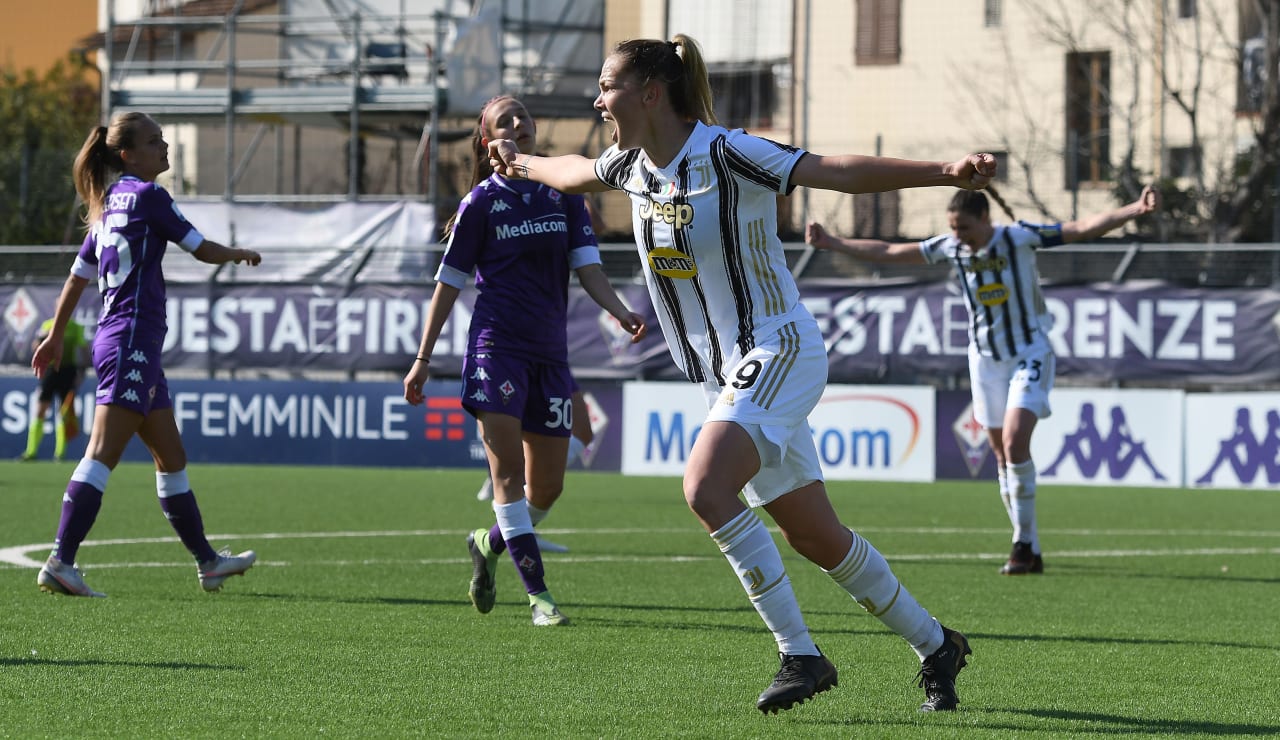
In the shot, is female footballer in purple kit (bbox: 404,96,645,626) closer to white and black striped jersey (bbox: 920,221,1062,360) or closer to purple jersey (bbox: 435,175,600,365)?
purple jersey (bbox: 435,175,600,365)

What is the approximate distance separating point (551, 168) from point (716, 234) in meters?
0.76

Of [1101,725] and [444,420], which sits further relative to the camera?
[444,420]

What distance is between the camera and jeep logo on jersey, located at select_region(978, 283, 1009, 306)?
400 inches

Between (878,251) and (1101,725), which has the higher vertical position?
(878,251)

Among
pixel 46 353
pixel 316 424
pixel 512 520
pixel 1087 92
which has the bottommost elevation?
pixel 316 424

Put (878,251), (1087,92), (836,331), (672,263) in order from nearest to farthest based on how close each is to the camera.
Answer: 1. (672,263)
2. (878,251)
3. (836,331)
4. (1087,92)

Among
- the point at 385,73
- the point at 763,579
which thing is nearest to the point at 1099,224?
the point at 763,579

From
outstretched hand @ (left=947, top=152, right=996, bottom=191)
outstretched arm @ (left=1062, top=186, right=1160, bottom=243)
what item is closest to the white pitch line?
outstretched arm @ (left=1062, top=186, right=1160, bottom=243)

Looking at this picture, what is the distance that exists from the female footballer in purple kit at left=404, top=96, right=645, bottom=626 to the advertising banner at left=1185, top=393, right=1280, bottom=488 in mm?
12049

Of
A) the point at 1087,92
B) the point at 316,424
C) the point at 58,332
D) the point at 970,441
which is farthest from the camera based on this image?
the point at 1087,92

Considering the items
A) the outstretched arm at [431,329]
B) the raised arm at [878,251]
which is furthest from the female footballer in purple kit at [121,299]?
the raised arm at [878,251]

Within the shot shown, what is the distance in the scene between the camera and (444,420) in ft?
68.2

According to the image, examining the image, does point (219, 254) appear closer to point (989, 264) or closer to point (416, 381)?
point (416, 381)

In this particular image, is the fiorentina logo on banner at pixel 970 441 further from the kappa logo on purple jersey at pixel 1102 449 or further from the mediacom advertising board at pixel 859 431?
the kappa logo on purple jersey at pixel 1102 449
